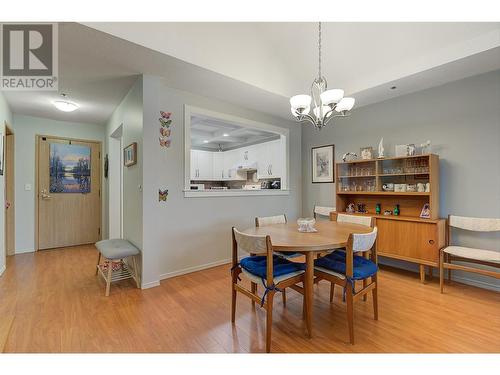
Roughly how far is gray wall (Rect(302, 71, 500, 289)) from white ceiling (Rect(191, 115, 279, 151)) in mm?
2345

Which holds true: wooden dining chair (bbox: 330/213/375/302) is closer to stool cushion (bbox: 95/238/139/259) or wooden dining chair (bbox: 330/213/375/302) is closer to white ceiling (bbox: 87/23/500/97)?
white ceiling (bbox: 87/23/500/97)

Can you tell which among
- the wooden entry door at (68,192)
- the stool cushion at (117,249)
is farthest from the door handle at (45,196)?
the stool cushion at (117,249)

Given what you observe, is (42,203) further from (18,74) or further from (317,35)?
(317,35)

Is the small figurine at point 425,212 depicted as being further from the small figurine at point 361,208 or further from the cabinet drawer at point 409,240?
the small figurine at point 361,208

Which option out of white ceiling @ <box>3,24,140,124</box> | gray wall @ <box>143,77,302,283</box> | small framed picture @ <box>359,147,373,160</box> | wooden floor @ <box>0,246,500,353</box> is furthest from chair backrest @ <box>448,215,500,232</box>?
white ceiling @ <box>3,24,140,124</box>

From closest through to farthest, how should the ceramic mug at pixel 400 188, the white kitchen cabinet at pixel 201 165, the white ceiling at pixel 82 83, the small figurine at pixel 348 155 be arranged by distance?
the white ceiling at pixel 82 83 → the ceramic mug at pixel 400 188 → the small figurine at pixel 348 155 → the white kitchen cabinet at pixel 201 165

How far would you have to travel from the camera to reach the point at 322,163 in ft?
14.1

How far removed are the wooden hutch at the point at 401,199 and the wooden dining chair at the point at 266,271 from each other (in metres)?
1.81

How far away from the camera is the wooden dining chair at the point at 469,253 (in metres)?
2.37

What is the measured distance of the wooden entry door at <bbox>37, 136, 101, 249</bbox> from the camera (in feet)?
13.9

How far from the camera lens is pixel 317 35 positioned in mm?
2922

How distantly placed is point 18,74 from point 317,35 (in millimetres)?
3325

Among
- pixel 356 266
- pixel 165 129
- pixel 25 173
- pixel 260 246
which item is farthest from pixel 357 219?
pixel 25 173
